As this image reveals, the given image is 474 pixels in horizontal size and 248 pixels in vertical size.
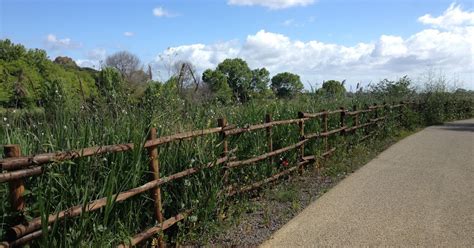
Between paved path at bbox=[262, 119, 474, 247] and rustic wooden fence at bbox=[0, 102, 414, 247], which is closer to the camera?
rustic wooden fence at bbox=[0, 102, 414, 247]

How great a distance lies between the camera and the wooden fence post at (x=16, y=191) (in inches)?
121

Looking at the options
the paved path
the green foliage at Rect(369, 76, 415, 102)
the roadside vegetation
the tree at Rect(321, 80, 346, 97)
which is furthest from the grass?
the green foliage at Rect(369, 76, 415, 102)

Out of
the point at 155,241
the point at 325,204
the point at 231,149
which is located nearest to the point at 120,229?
the point at 155,241

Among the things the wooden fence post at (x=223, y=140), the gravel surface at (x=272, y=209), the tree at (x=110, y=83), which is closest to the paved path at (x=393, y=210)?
the gravel surface at (x=272, y=209)

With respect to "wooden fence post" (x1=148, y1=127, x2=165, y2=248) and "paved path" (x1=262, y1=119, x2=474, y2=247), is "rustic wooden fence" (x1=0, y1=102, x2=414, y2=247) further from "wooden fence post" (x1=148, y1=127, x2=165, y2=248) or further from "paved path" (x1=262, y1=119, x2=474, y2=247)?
"paved path" (x1=262, y1=119, x2=474, y2=247)

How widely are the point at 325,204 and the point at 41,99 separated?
4.28m

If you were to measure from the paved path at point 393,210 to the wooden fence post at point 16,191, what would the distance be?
280 cm

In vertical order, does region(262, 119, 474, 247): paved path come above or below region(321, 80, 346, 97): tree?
below

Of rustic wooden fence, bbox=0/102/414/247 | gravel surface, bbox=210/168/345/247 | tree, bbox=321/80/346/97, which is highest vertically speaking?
tree, bbox=321/80/346/97

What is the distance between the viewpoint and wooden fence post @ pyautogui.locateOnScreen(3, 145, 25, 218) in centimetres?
307

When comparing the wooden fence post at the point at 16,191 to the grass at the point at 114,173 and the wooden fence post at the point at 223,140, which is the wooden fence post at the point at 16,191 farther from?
the wooden fence post at the point at 223,140

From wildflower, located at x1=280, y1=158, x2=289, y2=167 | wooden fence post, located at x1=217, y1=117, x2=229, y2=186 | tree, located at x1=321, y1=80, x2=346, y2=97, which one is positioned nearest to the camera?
wooden fence post, located at x1=217, y1=117, x2=229, y2=186

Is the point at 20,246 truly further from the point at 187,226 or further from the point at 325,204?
the point at 325,204

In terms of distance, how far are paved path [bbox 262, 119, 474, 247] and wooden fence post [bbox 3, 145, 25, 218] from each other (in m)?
2.80
